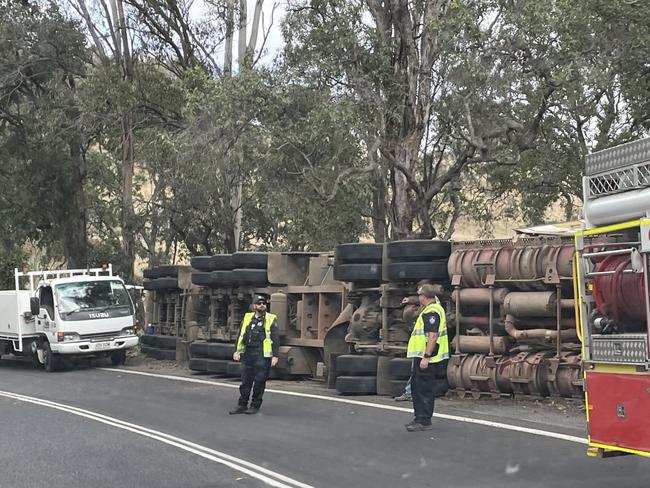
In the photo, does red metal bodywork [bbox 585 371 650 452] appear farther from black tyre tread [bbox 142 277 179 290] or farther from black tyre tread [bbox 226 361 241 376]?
black tyre tread [bbox 142 277 179 290]

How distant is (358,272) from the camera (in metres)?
13.2

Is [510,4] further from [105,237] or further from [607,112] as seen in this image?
[105,237]

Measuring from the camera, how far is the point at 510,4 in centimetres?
1625

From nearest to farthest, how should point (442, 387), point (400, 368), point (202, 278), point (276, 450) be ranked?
point (276, 450) < point (442, 387) < point (400, 368) < point (202, 278)

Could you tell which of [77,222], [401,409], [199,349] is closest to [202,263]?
[199,349]

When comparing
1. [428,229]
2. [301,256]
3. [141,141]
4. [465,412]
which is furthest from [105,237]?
[465,412]

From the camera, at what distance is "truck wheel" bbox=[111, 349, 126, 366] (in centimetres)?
2009

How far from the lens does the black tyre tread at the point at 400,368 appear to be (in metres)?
12.3

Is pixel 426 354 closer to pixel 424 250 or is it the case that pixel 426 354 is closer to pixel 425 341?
pixel 425 341

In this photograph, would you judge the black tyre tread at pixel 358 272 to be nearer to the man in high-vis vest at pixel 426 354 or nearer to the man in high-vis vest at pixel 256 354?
the man in high-vis vest at pixel 256 354

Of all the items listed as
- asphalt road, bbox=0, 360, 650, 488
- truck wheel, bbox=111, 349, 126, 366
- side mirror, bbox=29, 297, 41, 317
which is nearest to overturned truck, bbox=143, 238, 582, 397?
asphalt road, bbox=0, 360, 650, 488

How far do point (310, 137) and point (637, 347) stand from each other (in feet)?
42.9

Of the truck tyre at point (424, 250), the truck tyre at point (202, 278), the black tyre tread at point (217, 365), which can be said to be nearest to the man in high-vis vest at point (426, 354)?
the truck tyre at point (424, 250)

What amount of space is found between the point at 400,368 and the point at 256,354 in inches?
90.4
